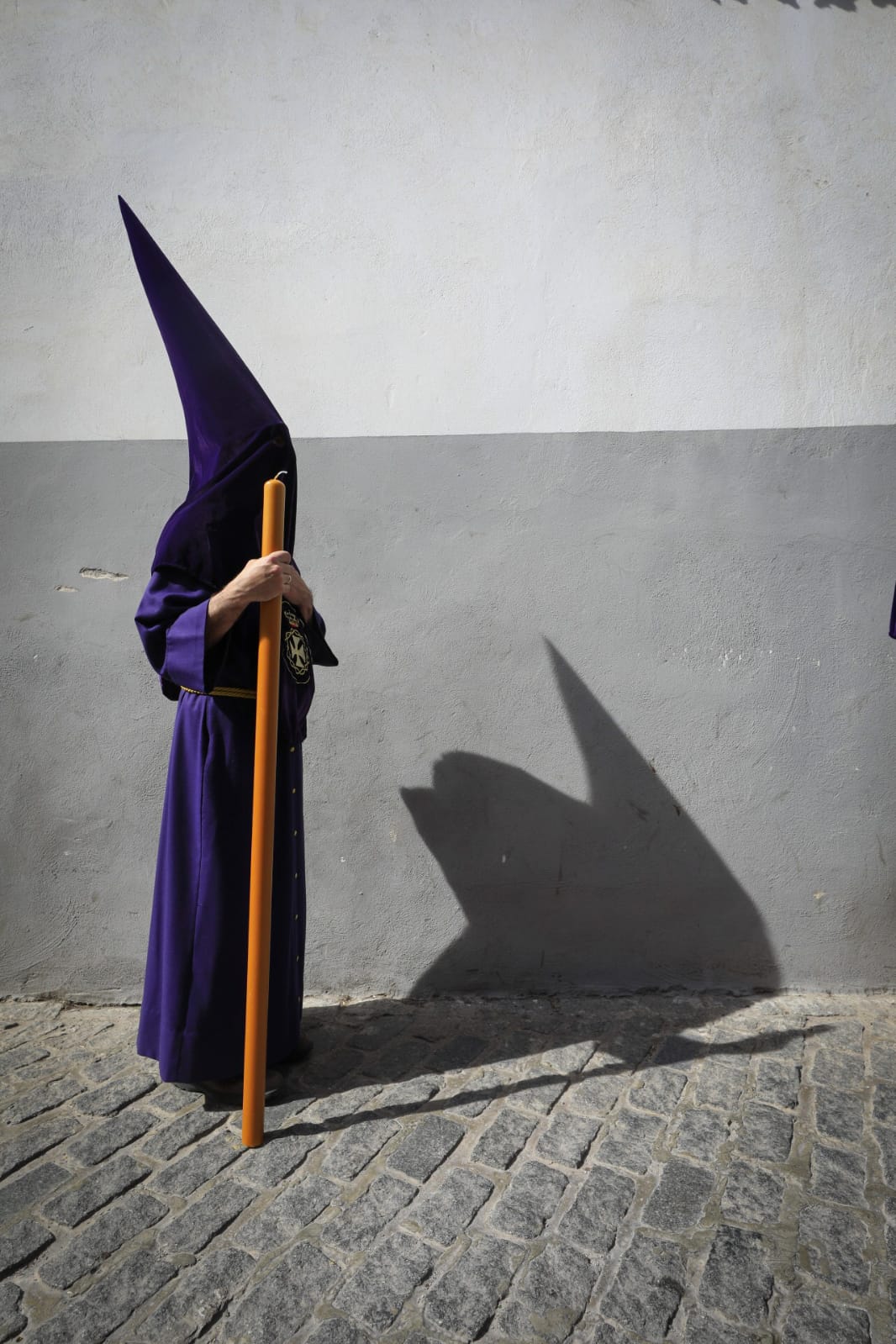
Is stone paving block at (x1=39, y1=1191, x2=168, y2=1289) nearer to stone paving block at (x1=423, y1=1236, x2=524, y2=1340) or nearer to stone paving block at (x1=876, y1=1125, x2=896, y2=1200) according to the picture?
stone paving block at (x1=876, y1=1125, x2=896, y2=1200)

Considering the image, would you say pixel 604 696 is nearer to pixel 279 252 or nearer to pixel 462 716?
pixel 462 716

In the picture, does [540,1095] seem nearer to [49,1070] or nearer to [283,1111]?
[283,1111]

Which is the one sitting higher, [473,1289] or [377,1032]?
[473,1289]

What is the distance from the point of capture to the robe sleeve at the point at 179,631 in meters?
2.26

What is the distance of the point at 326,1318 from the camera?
1630 mm

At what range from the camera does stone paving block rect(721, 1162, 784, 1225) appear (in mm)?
1934

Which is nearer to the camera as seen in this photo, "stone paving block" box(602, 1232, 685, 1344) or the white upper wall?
"stone paving block" box(602, 1232, 685, 1344)

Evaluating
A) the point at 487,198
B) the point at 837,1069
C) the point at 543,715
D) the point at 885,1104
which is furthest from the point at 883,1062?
the point at 487,198

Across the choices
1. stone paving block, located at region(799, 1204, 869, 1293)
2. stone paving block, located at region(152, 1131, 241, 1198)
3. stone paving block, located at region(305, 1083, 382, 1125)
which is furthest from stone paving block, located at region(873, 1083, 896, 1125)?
stone paving block, located at region(152, 1131, 241, 1198)

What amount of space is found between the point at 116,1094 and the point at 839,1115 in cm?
217

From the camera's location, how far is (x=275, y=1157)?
7.17 feet

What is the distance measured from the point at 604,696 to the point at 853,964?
143 centimetres

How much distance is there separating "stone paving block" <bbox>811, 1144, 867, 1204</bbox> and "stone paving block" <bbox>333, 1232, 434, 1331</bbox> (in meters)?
1.00

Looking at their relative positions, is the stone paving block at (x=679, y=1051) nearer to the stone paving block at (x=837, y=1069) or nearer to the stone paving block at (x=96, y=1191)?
the stone paving block at (x=837, y=1069)
